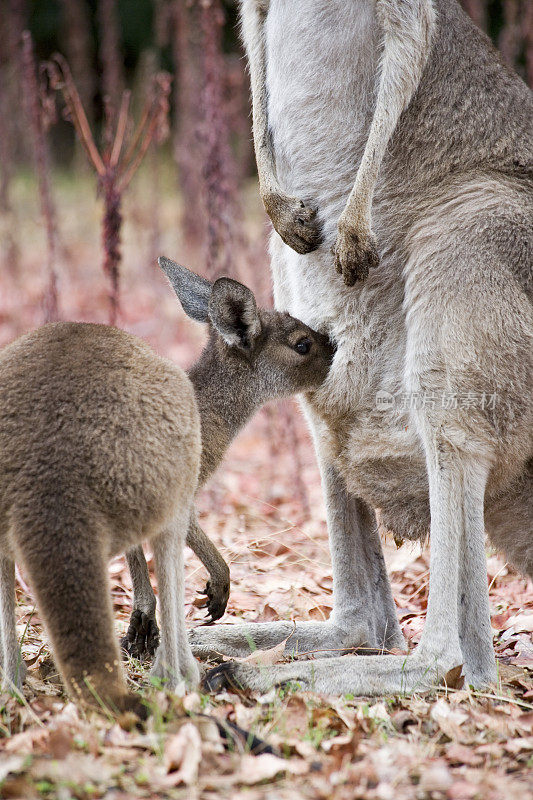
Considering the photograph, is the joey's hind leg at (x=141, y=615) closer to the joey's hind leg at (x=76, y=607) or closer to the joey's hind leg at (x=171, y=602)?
the joey's hind leg at (x=171, y=602)

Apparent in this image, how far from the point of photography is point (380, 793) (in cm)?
208

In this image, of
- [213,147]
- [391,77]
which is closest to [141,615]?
[391,77]

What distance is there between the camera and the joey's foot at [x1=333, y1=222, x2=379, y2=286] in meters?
3.28

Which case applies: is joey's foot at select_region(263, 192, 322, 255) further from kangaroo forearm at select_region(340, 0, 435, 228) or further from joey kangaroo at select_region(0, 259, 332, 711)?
joey kangaroo at select_region(0, 259, 332, 711)

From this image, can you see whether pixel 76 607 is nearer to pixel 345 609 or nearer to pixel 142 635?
pixel 142 635

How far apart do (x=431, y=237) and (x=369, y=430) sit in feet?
2.36

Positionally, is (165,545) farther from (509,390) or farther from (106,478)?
(509,390)

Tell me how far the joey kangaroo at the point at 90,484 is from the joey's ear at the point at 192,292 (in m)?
0.79

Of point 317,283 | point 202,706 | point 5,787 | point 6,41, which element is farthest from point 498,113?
point 6,41

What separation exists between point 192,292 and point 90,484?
4.56 ft

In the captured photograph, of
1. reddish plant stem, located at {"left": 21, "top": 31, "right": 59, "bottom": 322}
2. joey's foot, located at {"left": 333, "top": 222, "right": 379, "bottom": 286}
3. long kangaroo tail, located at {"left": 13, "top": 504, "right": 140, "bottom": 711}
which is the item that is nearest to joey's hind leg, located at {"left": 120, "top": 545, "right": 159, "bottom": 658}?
long kangaroo tail, located at {"left": 13, "top": 504, "right": 140, "bottom": 711}

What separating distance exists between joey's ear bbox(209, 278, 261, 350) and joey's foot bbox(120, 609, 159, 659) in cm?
104

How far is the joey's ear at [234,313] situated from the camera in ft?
10.9

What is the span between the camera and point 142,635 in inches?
127
